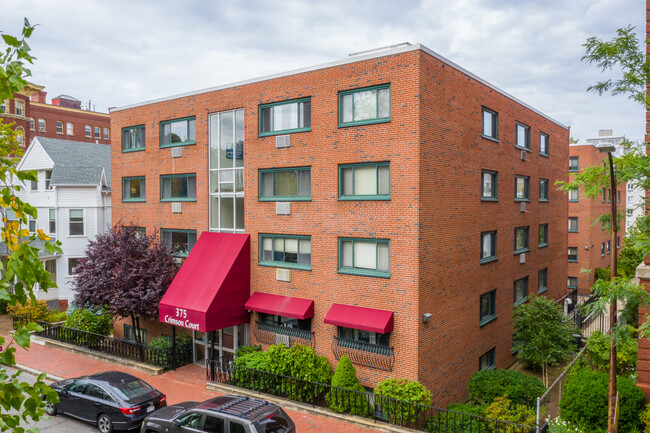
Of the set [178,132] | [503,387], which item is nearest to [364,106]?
[178,132]

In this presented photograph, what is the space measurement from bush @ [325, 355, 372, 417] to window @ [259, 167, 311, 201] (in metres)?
6.50

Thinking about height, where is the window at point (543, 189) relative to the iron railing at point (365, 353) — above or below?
above

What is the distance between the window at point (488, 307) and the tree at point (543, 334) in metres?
1.16

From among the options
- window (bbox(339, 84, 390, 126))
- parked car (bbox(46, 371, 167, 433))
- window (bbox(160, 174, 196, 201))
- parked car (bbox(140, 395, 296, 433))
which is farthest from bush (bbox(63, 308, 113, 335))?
window (bbox(339, 84, 390, 126))

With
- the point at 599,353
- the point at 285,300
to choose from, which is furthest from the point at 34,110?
the point at 599,353

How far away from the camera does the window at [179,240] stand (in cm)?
2300

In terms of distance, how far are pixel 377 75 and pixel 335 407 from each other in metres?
11.3

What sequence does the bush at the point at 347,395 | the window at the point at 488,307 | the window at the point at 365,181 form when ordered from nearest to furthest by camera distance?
the bush at the point at 347,395 < the window at the point at 365,181 < the window at the point at 488,307

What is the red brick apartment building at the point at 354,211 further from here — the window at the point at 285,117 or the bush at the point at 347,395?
the bush at the point at 347,395

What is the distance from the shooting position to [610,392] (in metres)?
11.9

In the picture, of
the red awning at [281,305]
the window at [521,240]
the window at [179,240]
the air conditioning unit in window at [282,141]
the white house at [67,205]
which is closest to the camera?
the red awning at [281,305]

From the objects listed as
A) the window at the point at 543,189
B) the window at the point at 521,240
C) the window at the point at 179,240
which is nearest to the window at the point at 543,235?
the window at the point at 543,189

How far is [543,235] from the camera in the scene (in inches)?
1119

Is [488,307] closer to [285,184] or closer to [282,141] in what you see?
[285,184]
